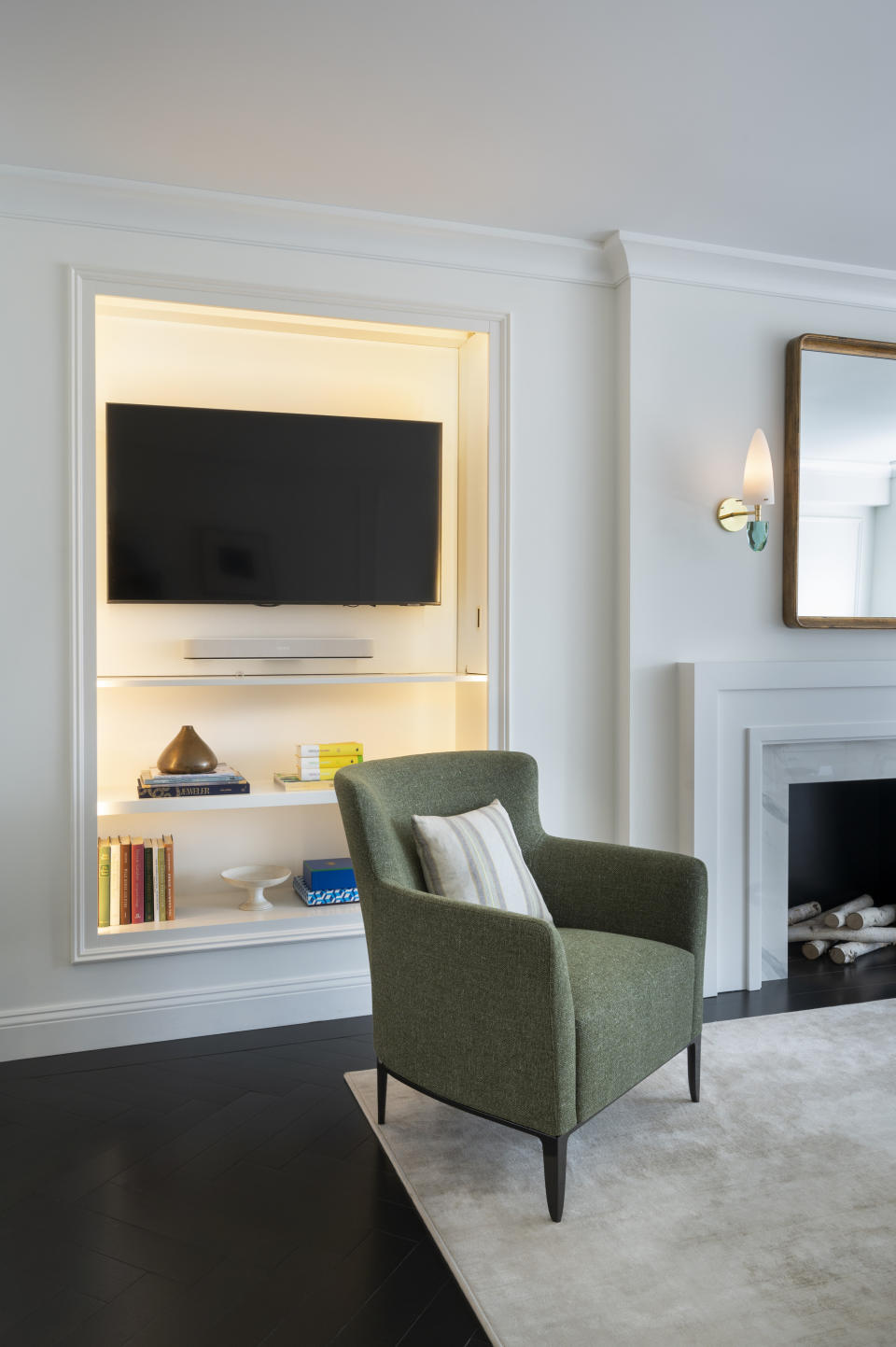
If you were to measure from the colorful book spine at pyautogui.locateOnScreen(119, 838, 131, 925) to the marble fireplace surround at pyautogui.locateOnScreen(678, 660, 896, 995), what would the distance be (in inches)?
73.5

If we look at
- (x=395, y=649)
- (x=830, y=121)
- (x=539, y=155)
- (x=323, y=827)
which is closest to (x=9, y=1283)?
(x=323, y=827)

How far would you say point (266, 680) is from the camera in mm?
3188

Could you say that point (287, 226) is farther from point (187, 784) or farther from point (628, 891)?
point (628, 891)

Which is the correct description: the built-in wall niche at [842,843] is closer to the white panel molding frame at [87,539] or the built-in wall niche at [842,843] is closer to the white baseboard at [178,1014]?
the white baseboard at [178,1014]

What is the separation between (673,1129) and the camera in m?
2.39

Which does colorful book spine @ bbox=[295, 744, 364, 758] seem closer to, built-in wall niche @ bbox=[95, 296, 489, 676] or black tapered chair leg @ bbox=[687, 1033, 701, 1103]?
built-in wall niche @ bbox=[95, 296, 489, 676]

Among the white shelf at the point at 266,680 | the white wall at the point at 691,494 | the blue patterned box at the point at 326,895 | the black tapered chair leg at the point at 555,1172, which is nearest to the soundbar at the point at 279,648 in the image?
the white shelf at the point at 266,680

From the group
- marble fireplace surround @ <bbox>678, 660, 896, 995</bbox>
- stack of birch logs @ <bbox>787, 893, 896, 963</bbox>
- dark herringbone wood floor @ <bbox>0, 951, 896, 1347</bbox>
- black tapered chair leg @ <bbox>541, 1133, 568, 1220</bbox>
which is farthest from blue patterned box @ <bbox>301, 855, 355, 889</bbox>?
stack of birch logs @ <bbox>787, 893, 896, 963</bbox>

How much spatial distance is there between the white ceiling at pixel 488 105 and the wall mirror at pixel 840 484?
1.82ft

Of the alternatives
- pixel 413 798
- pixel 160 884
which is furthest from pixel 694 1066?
pixel 160 884

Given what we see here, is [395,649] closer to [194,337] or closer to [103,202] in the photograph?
[194,337]

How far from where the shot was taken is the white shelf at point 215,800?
2988 mm

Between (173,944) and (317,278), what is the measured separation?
215 centimetres

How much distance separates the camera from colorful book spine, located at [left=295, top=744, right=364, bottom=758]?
324 cm
